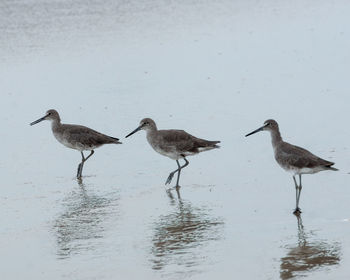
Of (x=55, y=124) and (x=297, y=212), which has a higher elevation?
(x=55, y=124)

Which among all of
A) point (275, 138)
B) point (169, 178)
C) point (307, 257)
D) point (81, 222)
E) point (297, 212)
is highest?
point (275, 138)

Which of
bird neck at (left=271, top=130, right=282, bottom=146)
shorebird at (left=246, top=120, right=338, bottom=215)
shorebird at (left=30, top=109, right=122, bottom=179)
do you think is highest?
shorebird at (left=30, top=109, right=122, bottom=179)

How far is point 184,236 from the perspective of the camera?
936 centimetres

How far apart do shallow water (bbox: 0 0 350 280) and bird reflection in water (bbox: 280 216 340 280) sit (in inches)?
0.7

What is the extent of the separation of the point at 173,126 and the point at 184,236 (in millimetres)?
4926

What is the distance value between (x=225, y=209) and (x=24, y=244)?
2.33m

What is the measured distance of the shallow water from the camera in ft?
28.7

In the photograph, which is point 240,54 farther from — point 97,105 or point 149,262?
point 149,262

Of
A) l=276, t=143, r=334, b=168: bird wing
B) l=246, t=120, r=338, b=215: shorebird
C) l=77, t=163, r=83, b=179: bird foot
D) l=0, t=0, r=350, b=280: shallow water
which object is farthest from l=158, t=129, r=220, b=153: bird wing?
l=276, t=143, r=334, b=168: bird wing

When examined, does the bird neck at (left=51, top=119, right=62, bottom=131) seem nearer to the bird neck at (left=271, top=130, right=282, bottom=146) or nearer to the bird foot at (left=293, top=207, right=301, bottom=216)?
the bird neck at (left=271, top=130, right=282, bottom=146)

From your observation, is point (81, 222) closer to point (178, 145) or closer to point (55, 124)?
point (178, 145)

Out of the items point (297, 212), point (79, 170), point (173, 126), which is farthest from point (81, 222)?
point (173, 126)

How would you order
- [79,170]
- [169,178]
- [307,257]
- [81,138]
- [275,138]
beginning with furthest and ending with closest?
[81,138], [79,170], [169,178], [275,138], [307,257]

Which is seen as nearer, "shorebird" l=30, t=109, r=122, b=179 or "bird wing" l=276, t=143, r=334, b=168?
"bird wing" l=276, t=143, r=334, b=168
